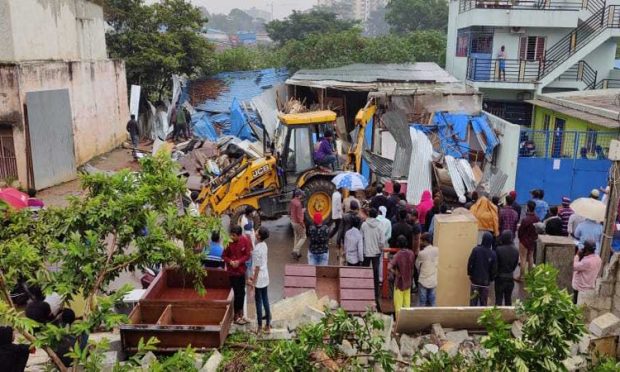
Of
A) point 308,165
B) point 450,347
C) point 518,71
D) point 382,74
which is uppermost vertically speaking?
point 518,71

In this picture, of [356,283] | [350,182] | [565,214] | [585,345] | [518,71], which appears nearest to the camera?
[585,345]

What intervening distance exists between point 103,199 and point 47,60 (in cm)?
1308

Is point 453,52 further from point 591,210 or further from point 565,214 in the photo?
point 591,210

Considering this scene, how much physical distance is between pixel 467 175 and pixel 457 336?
6.71 metres

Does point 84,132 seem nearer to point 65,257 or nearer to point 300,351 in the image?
point 65,257

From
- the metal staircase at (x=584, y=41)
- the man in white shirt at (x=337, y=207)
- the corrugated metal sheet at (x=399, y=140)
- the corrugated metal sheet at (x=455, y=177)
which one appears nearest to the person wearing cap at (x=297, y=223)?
the man in white shirt at (x=337, y=207)

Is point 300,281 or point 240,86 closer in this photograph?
point 300,281

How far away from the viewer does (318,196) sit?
11.6 meters

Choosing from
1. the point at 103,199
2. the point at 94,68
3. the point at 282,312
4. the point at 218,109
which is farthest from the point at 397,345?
the point at 218,109

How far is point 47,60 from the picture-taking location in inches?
616

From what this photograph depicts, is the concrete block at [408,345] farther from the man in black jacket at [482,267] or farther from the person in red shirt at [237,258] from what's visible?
the person in red shirt at [237,258]

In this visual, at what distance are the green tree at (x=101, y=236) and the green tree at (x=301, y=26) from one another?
1509 inches

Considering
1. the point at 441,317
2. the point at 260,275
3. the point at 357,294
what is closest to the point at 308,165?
the point at 357,294

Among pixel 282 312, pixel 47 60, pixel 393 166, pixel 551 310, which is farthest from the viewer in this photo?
pixel 47 60
